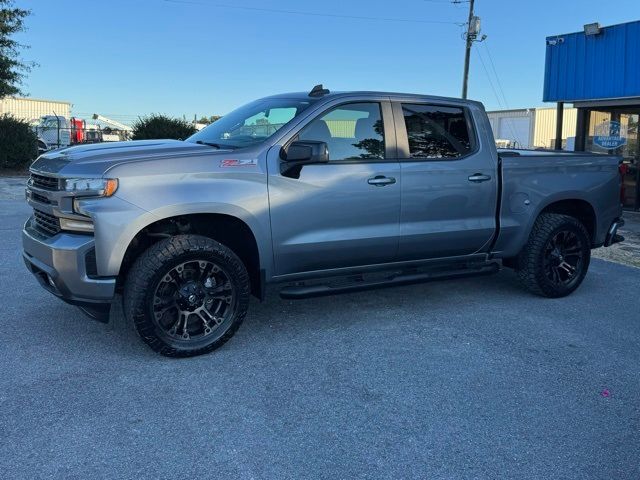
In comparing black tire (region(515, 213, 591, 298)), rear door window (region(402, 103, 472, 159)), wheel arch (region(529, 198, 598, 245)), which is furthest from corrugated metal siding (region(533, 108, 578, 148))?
rear door window (region(402, 103, 472, 159))

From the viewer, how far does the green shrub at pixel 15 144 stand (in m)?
19.2

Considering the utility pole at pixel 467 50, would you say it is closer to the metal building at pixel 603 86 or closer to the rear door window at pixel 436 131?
the metal building at pixel 603 86

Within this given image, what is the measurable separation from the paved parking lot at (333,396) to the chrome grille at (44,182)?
1135 mm

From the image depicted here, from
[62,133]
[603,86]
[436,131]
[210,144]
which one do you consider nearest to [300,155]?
[210,144]

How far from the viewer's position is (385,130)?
4.82 meters

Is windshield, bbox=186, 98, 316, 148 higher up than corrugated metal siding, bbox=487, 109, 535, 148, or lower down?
lower down

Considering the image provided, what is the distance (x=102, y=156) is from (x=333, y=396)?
7.22ft

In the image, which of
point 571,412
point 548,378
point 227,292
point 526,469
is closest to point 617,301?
point 548,378

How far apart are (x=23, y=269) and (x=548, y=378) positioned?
540 centimetres

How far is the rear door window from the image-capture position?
4980mm

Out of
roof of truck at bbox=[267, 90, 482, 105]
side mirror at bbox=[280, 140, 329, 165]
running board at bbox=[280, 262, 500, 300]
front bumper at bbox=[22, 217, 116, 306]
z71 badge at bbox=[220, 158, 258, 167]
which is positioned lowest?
running board at bbox=[280, 262, 500, 300]

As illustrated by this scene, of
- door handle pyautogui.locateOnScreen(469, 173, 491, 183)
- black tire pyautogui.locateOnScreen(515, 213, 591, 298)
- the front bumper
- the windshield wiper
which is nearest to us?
the front bumper

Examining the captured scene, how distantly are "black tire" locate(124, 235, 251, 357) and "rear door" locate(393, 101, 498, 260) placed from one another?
1515 millimetres

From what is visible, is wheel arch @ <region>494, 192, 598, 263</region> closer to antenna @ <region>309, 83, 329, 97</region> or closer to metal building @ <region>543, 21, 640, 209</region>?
antenna @ <region>309, 83, 329, 97</region>
